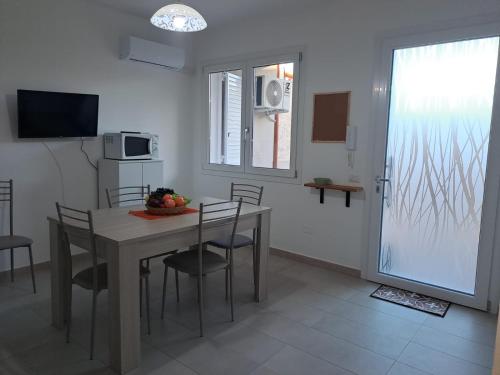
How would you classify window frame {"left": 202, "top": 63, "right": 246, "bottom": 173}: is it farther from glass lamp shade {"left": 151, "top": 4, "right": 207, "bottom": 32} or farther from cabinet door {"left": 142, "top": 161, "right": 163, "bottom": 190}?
glass lamp shade {"left": 151, "top": 4, "right": 207, "bottom": 32}

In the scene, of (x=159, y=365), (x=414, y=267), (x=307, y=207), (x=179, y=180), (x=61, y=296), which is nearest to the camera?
(x=159, y=365)

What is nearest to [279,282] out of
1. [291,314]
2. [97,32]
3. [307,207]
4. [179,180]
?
[291,314]

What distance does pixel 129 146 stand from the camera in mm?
4008

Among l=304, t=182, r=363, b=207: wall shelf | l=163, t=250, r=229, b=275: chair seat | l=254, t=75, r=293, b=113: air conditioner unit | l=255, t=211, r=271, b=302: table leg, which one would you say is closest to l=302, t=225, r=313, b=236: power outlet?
l=304, t=182, r=363, b=207: wall shelf

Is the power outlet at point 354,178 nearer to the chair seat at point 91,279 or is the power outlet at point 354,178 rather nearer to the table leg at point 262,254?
the table leg at point 262,254

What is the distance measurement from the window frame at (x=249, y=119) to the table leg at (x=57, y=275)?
2.49 m

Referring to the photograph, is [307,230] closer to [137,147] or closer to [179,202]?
[179,202]

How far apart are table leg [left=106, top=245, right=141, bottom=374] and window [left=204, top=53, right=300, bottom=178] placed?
8.10ft

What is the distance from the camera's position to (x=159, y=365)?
2.28 m

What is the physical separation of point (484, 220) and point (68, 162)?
156 inches

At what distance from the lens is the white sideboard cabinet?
3.90m

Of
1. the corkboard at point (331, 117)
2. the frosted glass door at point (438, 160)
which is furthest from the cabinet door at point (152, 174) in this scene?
the frosted glass door at point (438, 160)

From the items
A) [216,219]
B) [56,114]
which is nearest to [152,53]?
[56,114]

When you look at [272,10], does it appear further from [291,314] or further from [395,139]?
[291,314]
